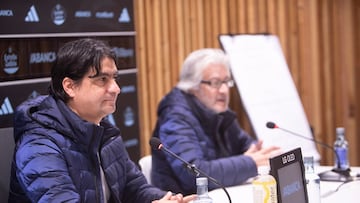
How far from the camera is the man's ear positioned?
9.01 ft

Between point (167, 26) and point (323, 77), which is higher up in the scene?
point (167, 26)

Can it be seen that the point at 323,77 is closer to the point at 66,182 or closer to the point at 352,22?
the point at 352,22

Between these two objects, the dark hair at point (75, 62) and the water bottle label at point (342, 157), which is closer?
the dark hair at point (75, 62)

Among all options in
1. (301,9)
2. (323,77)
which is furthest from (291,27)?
(323,77)

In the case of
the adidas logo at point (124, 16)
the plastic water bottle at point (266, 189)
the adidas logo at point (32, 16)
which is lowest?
the plastic water bottle at point (266, 189)

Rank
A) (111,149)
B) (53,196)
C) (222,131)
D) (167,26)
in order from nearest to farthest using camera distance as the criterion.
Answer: (53,196) → (111,149) → (222,131) → (167,26)

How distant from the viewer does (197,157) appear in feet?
11.6

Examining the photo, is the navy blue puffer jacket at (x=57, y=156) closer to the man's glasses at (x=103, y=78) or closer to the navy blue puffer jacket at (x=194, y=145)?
the man's glasses at (x=103, y=78)

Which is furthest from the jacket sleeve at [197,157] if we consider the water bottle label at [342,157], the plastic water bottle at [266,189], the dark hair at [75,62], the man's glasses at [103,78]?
the plastic water bottle at [266,189]

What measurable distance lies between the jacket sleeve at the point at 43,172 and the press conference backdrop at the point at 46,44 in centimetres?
37

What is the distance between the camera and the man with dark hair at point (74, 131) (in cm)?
255

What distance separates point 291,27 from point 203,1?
828 mm

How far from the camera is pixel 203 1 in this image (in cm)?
512

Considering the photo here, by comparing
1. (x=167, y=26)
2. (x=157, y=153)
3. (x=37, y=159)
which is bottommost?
(x=157, y=153)
